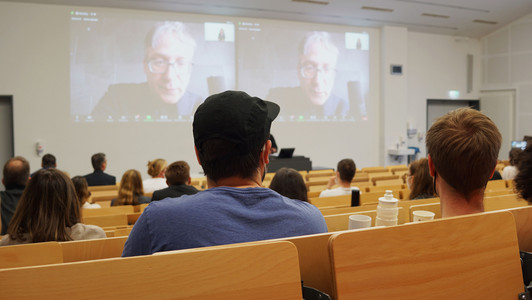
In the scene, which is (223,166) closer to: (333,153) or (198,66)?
(198,66)

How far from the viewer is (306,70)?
10781mm

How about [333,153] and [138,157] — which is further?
[333,153]

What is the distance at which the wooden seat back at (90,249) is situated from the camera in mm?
1644

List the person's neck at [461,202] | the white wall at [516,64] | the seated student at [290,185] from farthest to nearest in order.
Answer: the white wall at [516,64] < the seated student at [290,185] < the person's neck at [461,202]

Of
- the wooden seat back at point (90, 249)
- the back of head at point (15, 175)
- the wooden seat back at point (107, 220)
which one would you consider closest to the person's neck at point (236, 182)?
the wooden seat back at point (90, 249)

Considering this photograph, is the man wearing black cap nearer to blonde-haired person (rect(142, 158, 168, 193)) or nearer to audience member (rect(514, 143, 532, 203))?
audience member (rect(514, 143, 532, 203))

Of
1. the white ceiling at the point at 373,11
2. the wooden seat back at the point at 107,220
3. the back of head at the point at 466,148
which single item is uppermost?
the white ceiling at the point at 373,11

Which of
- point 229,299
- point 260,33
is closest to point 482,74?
point 260,33

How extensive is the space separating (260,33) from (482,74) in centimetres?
782

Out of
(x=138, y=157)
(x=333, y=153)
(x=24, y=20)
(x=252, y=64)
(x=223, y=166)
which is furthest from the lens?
(x=333, y=153)

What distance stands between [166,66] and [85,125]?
2159 millimetres

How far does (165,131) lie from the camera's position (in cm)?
951

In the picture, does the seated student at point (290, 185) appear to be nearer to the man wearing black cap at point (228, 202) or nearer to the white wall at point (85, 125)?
the man wearing black cap at point (228, 202)

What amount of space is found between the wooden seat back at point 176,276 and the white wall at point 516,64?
44.8 feet
